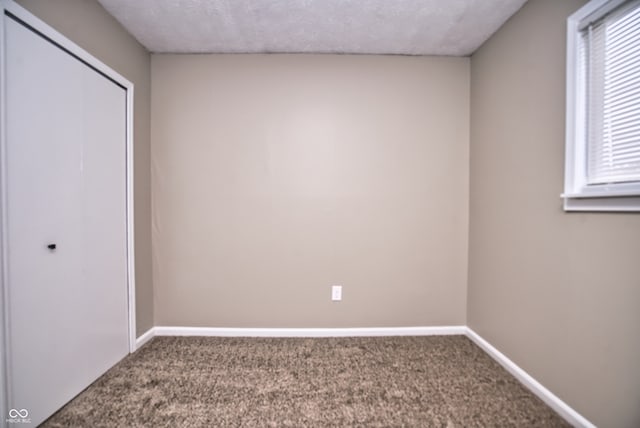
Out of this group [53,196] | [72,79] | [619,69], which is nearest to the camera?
[619,69]

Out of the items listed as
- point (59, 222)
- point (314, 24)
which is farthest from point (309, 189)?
point (59, 222)

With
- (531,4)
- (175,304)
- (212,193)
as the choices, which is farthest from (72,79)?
(531,4)

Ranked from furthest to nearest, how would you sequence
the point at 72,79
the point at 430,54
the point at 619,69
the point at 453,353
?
the point at 430,54, the point at 453,353, the point at 72,79, the point at 619,69

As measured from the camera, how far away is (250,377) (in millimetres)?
1738

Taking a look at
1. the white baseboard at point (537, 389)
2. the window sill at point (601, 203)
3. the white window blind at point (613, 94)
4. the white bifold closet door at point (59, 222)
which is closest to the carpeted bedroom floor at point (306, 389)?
the white baseboard at point (537, 389)

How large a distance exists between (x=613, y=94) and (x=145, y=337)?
3.35m

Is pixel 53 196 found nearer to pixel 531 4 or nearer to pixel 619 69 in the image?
pixel 619 69

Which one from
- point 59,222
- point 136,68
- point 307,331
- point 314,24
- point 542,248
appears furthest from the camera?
point 307,331

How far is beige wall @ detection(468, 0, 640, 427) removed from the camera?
3.86 feet

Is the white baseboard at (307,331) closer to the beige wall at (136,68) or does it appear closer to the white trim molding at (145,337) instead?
the white trim molding at (145,337)

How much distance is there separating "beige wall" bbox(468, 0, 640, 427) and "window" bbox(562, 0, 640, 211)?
77 mm

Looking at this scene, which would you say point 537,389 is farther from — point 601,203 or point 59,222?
point 59,222

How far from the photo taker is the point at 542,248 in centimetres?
156

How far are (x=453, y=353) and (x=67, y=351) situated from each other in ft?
8.34
